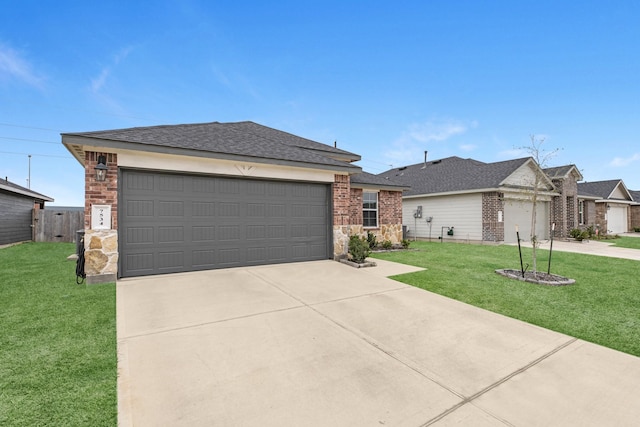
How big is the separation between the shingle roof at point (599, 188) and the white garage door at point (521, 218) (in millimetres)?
8233

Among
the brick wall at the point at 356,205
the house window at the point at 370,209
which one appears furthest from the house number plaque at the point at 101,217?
the house window at the point at 370,209

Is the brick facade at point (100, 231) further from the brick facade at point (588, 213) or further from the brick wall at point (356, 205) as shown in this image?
the brick facade at point (588, 213)

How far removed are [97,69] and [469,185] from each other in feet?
72.8

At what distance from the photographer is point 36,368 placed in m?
2.76

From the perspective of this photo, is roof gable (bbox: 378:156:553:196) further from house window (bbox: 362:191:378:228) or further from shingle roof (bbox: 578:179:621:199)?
shingle roof (bbox: 578:179:621:199)

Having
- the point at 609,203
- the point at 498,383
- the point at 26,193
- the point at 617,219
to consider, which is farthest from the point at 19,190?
the point at 617,219

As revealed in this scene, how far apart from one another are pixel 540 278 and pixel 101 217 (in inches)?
414

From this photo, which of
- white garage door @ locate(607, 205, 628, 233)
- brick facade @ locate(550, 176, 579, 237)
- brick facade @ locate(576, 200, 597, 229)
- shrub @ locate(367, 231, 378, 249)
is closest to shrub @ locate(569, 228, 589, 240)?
brick facade @ locate(550, 176, 579, 237)

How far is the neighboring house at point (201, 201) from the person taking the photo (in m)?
6.21

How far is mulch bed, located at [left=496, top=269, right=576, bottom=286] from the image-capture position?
642cm

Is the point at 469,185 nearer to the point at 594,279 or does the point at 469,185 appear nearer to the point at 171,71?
the point at 594,279

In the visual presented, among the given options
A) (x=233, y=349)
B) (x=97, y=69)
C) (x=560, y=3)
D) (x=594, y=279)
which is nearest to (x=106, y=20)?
(x=97, y=69)

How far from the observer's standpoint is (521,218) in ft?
54.5

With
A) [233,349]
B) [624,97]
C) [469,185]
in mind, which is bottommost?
[233,349]
